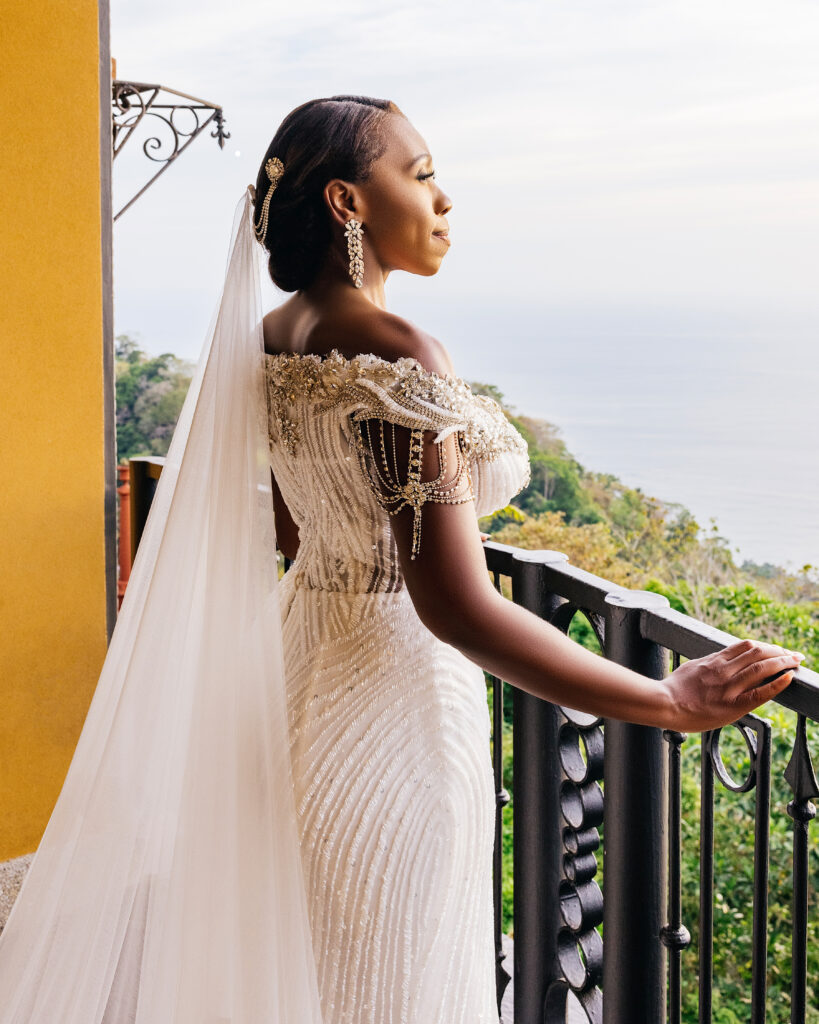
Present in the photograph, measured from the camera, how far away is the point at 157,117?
3.54 m

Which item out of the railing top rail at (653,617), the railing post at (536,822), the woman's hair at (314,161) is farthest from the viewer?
the railing post at (536,822)

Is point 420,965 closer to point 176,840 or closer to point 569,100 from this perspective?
point 176,840

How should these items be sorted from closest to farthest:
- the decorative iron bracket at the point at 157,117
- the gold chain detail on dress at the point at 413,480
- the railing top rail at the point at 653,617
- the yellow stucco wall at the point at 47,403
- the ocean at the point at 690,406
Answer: the railing top rail at the point at 653,617
the gold chain detail on dress at the point at 413,480
the yellow stucco wall at the point at 47,403
the decorative iron bracket at the point at 157,117
the ocean at the point at 690,406

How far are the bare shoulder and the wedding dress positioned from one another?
24mm

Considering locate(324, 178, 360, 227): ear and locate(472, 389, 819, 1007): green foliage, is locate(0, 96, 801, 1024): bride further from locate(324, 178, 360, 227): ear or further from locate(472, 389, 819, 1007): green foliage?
locate(472, 389, 819, 1007): green foliage

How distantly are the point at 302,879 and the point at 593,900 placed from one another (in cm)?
61

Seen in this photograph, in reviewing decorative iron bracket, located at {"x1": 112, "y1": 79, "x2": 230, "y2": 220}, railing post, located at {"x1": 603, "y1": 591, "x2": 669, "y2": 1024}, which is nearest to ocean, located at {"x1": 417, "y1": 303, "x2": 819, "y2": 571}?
decorative iron bracket, located at {"x1": 112, "y1": 79, "x2": 230, "y2": 220}

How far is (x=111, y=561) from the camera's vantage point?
9.12ft

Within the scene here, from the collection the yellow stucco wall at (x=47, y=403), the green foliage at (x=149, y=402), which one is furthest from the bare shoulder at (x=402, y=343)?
the green foliage at (x=149, y=402)

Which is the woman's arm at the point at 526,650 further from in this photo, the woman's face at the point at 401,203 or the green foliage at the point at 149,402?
the green foliage at the point at 149,402

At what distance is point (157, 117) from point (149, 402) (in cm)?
912

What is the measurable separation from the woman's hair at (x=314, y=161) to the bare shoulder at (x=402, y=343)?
0.17 meters

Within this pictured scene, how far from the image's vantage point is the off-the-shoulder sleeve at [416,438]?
1.21 m

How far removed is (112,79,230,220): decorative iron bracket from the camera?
11.2ft
